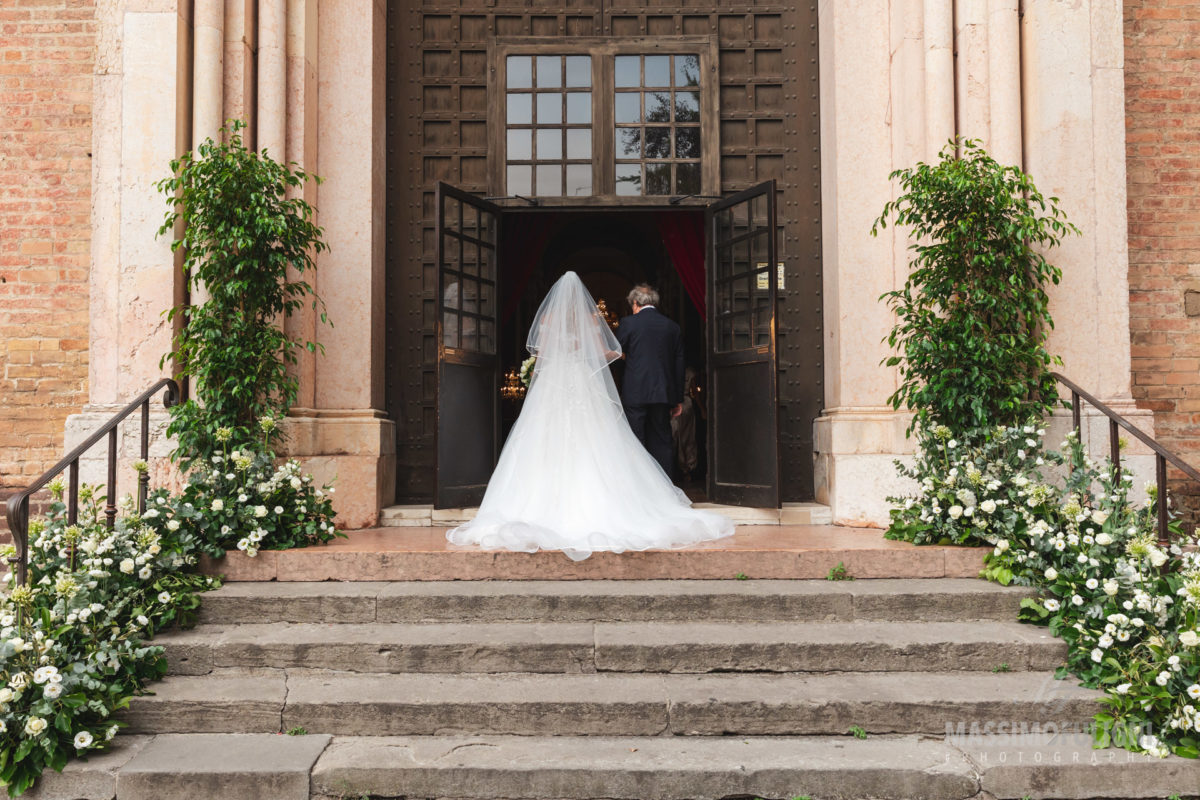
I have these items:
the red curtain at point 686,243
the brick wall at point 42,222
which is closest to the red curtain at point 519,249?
the red curtain at point 686,243

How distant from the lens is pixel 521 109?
7.27m

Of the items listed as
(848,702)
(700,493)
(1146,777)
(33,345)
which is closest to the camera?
(1146,777)

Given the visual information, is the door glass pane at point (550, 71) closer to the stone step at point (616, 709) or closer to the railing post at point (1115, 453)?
the railing post at point (1115, 453)

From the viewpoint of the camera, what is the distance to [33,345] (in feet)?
22.6

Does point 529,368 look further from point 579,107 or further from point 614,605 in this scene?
point 579,107

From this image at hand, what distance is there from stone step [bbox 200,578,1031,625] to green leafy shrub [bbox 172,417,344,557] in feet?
1.53

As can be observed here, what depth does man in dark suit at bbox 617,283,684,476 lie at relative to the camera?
7.16 metres

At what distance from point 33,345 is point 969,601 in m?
7.02

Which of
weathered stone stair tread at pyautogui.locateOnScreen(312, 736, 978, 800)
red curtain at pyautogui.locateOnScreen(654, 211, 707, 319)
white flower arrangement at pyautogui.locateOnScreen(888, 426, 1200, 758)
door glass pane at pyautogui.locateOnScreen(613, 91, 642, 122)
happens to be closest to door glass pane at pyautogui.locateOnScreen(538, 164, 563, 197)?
door glass pane at pyautogui.locateOnScreen(613, 91, 642, 122)

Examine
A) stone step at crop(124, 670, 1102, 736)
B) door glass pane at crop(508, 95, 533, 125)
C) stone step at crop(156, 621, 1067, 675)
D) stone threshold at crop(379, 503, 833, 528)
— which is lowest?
stone step at crop(124, 670, 1102, 736)

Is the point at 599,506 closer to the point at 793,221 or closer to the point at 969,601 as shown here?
the point at 969,601

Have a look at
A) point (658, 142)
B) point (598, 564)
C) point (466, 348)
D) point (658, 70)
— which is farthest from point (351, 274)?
point (598, 564)

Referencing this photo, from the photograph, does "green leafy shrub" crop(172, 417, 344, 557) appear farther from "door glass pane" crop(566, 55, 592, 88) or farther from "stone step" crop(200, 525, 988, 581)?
"door glass pane" crop(566, 55, 592, 88)

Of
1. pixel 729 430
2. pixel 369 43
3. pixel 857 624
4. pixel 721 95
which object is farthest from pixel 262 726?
pixel 721 95
